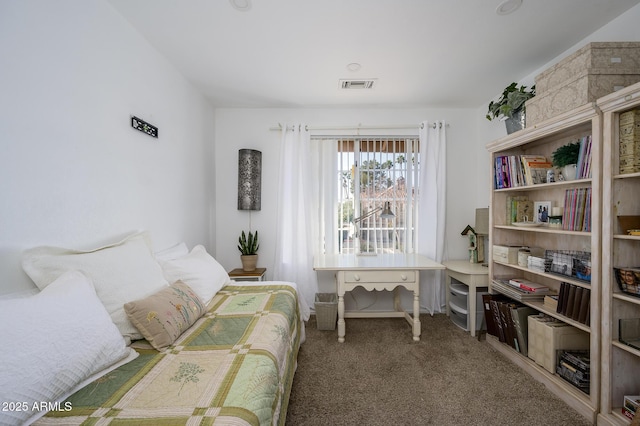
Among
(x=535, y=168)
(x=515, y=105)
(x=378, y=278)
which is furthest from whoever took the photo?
(x=378, y=278)

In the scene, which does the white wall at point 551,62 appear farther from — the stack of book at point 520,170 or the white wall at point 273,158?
the stack of book at point 520,170

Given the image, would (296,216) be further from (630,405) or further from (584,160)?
(630,405)

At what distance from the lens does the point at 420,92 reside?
8.79 ft

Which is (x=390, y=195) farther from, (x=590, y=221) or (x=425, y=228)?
(x=590, y=221)

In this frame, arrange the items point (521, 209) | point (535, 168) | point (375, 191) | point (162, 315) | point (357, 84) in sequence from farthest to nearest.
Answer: point (375, 191) → point (357, 84) → point (521, 209) → point (535, 168) → point (162, 315)

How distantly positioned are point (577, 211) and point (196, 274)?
105 inches

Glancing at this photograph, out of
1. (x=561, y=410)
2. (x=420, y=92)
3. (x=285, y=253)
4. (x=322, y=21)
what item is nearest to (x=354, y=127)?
(x=420, y=92)

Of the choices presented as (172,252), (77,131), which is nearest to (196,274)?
(172,252)

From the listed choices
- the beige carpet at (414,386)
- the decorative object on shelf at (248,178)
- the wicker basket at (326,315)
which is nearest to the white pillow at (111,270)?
the beige carpet at (414,386)

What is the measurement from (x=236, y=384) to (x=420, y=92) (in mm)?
2972

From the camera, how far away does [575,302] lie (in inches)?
64.1

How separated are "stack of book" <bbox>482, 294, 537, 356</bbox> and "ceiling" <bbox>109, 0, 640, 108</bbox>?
2082 mm

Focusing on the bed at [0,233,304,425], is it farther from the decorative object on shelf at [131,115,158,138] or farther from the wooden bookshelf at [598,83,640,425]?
the wooden bookshelf at [598,83,640,425]

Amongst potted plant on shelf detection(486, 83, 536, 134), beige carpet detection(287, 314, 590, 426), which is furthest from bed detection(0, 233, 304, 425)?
potted plant on shelf detection(486, 83, 536, 134)
